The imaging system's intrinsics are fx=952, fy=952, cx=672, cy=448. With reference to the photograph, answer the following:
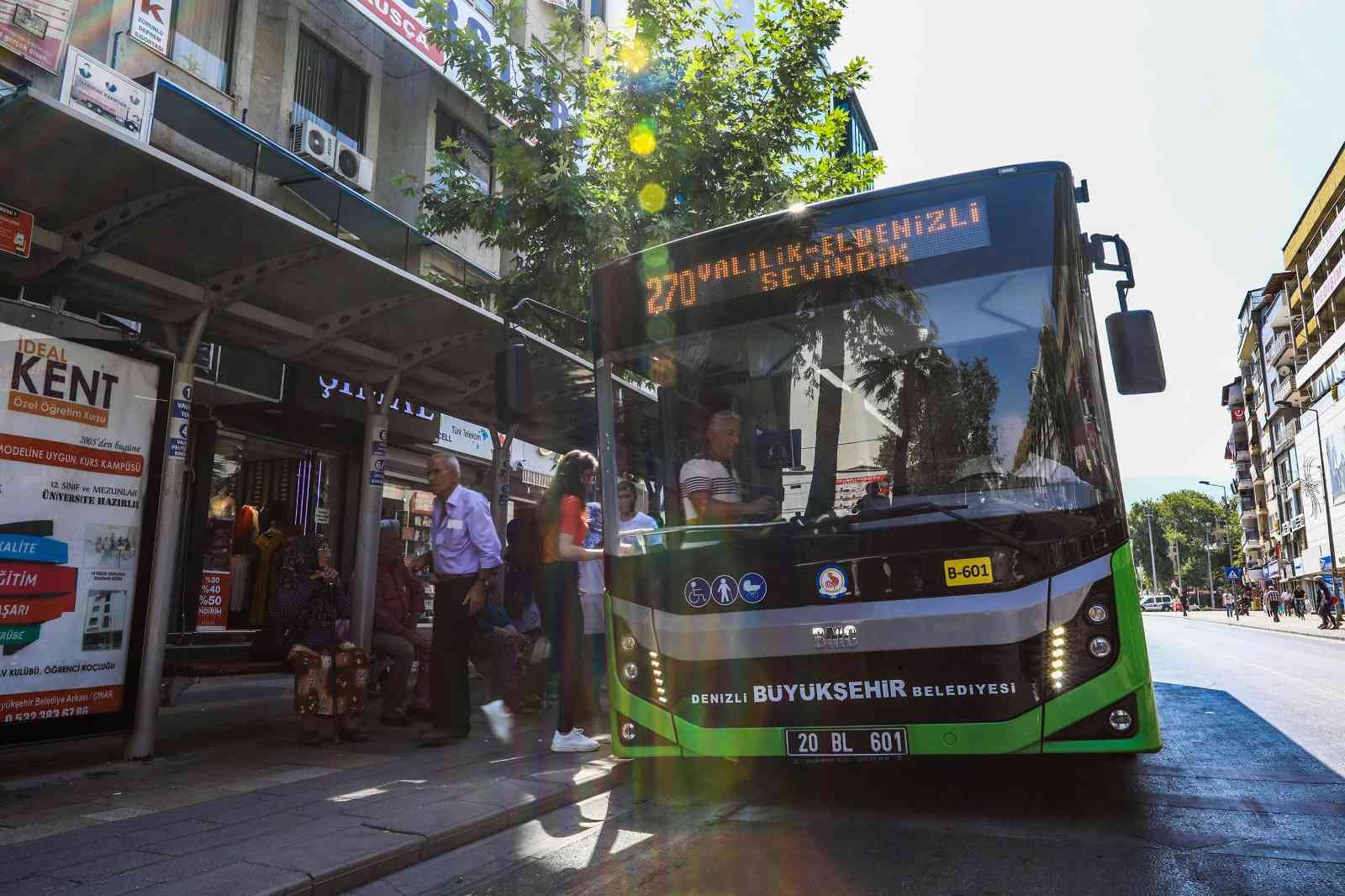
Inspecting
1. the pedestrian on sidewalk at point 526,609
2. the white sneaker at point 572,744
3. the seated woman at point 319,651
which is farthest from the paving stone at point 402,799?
the pedestrian on sidewalk at point 526,609

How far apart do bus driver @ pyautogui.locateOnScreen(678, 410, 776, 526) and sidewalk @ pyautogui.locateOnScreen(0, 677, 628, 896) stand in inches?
68.6

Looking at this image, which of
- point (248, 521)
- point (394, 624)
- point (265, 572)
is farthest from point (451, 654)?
point (248, 521)

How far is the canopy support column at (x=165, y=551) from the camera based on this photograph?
614cm

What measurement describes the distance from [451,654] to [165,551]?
2048mm

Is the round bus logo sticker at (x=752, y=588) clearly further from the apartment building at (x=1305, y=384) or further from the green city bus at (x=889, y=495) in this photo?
the apartment building at (x=1305, y=384)

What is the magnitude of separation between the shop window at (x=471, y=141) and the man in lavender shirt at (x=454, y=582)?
462 inches

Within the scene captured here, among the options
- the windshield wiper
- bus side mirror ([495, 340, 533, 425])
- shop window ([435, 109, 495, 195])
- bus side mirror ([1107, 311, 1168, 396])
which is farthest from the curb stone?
shop window ([435, 109, 495, 195])

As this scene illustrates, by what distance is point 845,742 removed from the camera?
449 centimetres

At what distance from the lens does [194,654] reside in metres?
7.70

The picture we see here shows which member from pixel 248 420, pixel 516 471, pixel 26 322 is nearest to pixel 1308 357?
pixel 516 471

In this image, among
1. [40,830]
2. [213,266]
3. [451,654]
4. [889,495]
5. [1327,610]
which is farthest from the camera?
[1327,610]

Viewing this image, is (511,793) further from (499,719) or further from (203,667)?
(499,719)

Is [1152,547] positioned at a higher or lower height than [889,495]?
higher

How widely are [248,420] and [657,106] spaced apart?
22.1 ft
